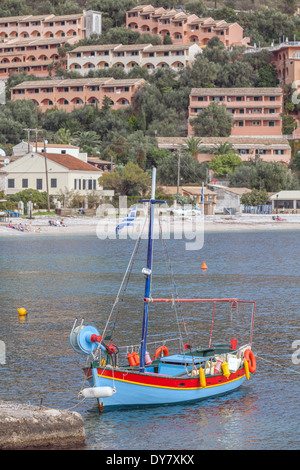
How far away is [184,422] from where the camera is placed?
20797 millimetres

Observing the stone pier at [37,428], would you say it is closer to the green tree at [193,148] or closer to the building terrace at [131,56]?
the green tree at [193,148]

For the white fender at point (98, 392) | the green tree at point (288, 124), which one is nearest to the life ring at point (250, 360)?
the white fender at point (98, 392)

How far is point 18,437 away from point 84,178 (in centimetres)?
8246

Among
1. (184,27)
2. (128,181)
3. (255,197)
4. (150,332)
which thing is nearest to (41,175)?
(128,181)

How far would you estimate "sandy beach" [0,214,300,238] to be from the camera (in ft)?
292

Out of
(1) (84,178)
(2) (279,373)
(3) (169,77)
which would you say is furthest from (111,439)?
(3) (169,77)

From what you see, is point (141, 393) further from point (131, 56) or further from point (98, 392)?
point (131, 56)

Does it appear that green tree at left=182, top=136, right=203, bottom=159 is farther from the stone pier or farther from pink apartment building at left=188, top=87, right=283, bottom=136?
the stone pier

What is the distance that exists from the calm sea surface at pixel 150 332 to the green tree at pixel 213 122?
7193 centimetres

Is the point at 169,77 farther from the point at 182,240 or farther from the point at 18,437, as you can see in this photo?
the point at 18,437

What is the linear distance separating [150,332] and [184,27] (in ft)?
521

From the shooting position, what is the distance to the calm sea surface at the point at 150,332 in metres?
20.1

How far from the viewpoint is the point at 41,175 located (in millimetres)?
96875

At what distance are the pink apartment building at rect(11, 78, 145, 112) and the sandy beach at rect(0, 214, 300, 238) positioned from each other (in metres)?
57.1
